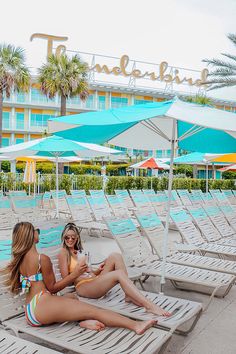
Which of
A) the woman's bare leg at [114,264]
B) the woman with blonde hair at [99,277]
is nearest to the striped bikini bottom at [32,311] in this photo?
the woman with blonde hair at [99,277]

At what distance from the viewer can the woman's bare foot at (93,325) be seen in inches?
122

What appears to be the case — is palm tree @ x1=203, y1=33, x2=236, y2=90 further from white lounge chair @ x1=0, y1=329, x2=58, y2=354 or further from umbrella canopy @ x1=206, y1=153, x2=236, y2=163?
white lounge chair @ x1=0, y1=329, x2=58, y2=354

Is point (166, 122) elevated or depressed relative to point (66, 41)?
depressed

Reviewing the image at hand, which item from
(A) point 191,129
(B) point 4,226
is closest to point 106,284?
(A) point 191,129

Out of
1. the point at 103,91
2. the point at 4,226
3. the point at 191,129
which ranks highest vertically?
the point at 103,91

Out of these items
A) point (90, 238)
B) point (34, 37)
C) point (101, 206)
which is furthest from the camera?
point (34, 37)

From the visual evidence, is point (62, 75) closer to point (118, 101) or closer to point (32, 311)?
point (32, 311)

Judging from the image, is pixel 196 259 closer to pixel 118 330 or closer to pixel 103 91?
pixel 118 330

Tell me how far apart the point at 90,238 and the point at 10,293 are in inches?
219

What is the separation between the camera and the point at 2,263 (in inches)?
145

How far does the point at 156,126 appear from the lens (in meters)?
4.91

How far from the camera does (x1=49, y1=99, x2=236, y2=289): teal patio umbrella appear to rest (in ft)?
12.3

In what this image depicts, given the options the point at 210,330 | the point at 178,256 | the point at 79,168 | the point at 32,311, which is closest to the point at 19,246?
the point at 32,311

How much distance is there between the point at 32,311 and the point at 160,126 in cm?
283
